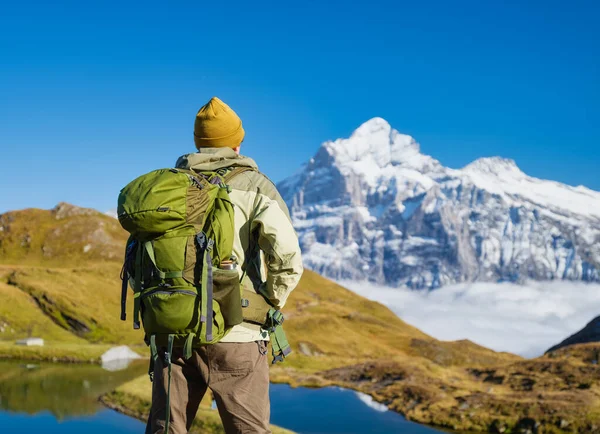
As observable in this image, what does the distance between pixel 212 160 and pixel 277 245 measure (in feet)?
4.90

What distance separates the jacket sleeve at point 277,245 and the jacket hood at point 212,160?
0.66m

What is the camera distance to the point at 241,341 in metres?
7.03

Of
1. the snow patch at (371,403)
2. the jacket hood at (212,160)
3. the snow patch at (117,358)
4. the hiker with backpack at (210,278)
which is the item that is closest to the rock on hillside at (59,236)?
the snow patch at (117,358)

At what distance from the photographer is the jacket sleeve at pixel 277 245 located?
267 inches

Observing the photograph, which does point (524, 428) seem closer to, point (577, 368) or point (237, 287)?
point (577, 368)


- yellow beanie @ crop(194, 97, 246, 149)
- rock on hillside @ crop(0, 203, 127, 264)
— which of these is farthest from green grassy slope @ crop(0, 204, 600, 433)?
yellow beanie @ crop(194, 97, 246, 149)

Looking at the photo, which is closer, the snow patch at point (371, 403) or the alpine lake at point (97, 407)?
the alpine lake at point (97, 407)

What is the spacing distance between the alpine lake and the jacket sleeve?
26329 millimetres

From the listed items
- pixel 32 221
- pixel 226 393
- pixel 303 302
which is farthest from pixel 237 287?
pixel 32 221

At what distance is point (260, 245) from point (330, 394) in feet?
133

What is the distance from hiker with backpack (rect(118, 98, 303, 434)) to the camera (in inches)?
258

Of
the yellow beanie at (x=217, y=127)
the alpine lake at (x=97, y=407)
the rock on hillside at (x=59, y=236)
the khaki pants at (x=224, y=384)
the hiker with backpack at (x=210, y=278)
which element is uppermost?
the rock on hillside at (x=59, y=236)

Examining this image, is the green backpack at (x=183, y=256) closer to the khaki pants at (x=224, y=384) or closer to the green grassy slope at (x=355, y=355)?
the khaki pants at (x=224, y=384)

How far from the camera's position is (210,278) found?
6547mm
